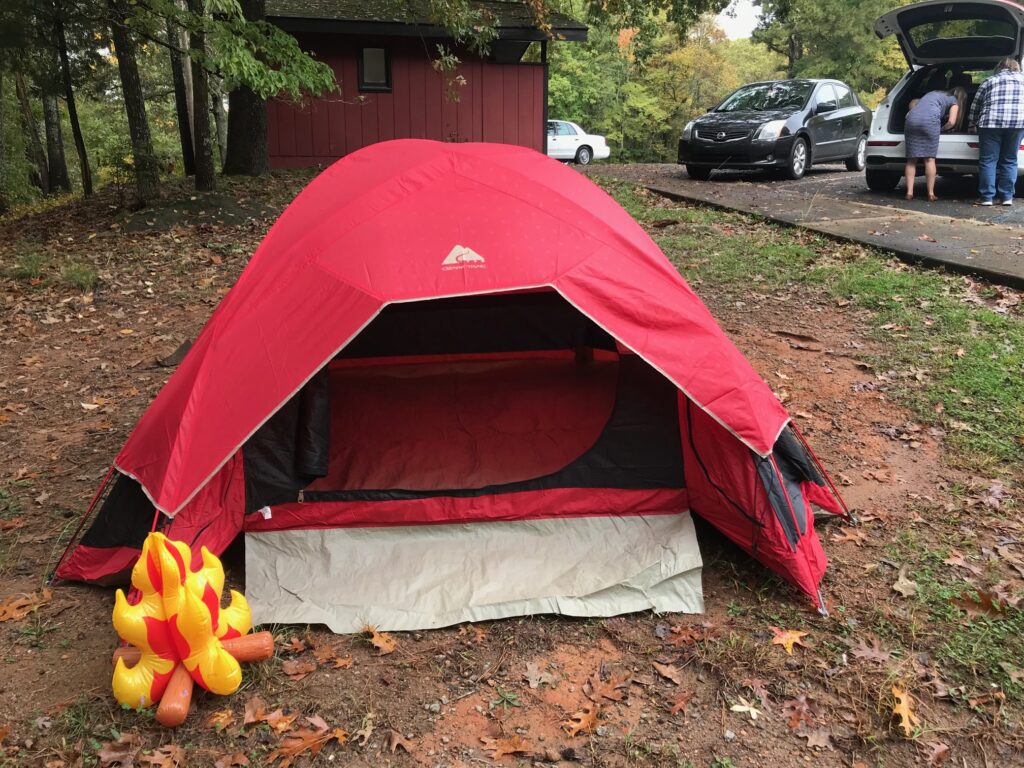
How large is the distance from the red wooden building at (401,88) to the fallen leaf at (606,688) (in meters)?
12.6

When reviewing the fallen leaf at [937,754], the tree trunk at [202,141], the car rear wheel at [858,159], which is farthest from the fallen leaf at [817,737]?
the car rear wheel at [858,159]

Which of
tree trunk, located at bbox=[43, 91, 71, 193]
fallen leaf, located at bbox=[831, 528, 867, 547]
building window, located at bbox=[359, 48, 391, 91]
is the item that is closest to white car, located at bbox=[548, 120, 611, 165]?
building window, located at bbox=[359, 48, 391, 91]

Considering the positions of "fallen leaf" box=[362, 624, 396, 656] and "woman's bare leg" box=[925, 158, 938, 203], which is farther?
"woman's bare leg" box=[925, 158, 938, 203]

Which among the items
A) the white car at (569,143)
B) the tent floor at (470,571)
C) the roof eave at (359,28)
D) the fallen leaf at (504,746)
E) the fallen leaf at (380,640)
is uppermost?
the roof eave at (359,28)

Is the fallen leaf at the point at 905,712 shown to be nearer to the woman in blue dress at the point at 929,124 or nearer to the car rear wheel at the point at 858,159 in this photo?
the woman in blue dress at the point at 929,124

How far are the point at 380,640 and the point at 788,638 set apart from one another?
159 cm

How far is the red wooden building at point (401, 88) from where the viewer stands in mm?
14094

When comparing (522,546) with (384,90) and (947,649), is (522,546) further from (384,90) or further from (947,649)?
(384,90)

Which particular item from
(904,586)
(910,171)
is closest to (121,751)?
(904,586)

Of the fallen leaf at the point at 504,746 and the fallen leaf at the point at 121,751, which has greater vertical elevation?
the fallen leaf at the point at 121,751

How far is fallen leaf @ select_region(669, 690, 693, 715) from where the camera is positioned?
2775 mm

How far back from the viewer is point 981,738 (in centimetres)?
263

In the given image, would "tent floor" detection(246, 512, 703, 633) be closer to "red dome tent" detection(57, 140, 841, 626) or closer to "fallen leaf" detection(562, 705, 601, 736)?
"red dome tent" detection(57, 140, 841, 626)

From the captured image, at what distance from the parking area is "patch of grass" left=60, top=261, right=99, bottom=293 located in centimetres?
720
